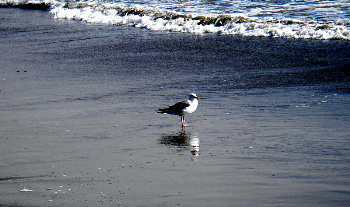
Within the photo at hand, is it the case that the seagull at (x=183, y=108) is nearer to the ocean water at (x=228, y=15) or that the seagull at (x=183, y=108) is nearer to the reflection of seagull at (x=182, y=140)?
the reflection of seagull at (x=182, y=140)

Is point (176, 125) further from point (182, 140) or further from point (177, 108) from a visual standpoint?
point (182, 140)

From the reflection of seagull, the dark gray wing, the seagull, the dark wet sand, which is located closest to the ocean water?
the dark wet sand

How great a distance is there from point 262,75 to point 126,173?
662 cm

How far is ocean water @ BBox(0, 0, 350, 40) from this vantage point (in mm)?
18181

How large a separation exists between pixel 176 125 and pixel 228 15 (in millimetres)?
11926

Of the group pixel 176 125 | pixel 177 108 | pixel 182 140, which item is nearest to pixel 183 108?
pixel 177 108

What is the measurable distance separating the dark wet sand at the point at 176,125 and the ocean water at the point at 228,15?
120 centimetres

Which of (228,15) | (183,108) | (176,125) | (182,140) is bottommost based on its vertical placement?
(182,140)

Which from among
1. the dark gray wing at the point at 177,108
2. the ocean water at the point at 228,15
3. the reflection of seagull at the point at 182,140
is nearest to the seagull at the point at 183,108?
the dark gray wing at the point at 177,108

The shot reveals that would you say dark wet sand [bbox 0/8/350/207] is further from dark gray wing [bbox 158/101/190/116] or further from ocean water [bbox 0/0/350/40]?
ocean water [bbox 0/0/350/40]

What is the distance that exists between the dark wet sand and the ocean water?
1198 mm

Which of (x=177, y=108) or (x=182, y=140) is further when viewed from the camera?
(x=177, y=108)

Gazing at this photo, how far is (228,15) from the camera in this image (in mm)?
21406

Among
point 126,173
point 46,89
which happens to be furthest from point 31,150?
point 46,89
